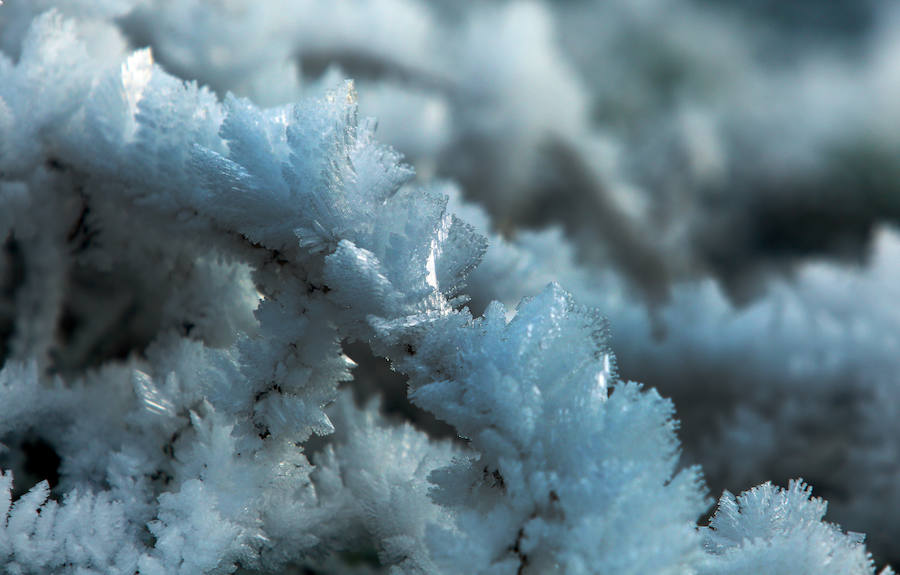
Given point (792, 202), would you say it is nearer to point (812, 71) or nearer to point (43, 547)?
point (812, 71)

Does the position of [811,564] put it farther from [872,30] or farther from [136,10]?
[872,30]

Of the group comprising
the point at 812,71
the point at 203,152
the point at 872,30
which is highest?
the point at 872,30

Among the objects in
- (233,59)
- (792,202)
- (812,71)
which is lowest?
(233,59)

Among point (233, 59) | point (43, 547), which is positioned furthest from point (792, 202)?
point (43, 547)

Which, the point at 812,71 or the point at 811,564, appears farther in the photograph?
the point at 812,71

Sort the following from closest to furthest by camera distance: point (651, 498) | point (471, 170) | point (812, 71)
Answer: point (651, 498) → point (471, 170) → point (812, 71)

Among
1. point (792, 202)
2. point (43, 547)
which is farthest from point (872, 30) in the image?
point (43, 547)

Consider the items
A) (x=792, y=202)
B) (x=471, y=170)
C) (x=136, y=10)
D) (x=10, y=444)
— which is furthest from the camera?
(x=792, y=202)

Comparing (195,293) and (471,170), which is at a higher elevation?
(471,170)

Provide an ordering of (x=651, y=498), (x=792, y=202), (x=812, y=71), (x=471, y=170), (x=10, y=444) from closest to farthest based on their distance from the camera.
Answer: (x=651, y=498)
(x=10, y=444)
(x=471, y=170)
(x=792, y=202)
(x=812, y=71)
